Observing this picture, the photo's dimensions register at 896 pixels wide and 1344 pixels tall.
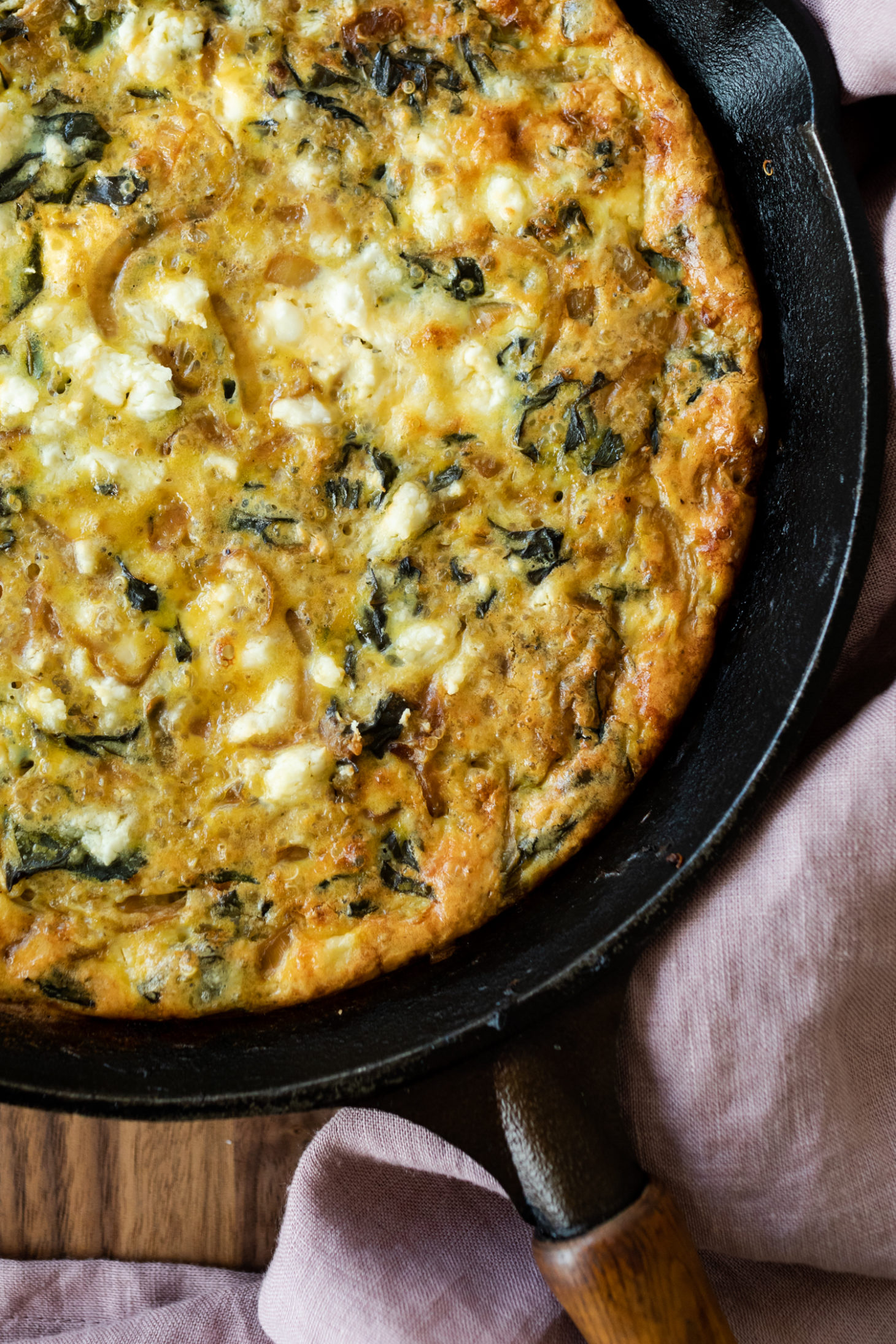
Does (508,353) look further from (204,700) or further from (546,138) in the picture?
(204,700)

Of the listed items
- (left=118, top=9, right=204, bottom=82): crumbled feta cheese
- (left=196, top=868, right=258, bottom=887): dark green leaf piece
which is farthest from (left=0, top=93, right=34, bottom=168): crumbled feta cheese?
(left=196, top=868, right=258, bottom=887): dark green leaf piece

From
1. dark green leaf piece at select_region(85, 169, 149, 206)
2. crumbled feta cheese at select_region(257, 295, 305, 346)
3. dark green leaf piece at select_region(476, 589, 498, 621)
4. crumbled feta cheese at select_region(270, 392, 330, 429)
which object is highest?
dark green leaf piece at select_region(85, 169, 149, 206)

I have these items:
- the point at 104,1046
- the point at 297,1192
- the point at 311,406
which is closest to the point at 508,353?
the point at 311,406

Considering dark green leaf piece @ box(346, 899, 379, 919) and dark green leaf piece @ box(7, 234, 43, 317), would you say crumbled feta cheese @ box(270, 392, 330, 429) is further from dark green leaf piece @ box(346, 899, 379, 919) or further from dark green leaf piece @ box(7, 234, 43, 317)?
dark green leaf piece @ box(346, 899, 379, 919)

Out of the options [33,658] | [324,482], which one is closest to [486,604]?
[324,482]

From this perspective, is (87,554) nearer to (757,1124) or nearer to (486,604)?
(486,604)

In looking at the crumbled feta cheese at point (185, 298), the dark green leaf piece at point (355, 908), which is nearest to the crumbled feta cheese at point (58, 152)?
the crumbled feta cheese at point (185, 298)
